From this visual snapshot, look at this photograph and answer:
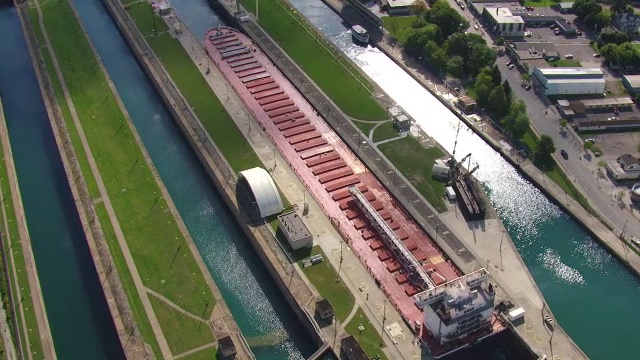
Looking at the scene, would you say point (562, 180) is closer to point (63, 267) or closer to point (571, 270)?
point (571, 270)

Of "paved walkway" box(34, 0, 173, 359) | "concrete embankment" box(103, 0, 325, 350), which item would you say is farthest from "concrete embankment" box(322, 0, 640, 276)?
"paved walkway" box(34, 0, 173, 359)

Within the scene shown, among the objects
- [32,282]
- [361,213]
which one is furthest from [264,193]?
[32,282]

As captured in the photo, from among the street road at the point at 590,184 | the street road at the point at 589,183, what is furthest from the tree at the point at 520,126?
the street road at the point at 589,183

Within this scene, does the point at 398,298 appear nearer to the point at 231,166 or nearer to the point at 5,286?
the point at 231,166

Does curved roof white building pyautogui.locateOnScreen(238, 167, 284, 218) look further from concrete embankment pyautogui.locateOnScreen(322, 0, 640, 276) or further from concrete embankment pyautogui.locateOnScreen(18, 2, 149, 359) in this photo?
concrete embankment pyautogui.locateOnScreen(322, 0, 640, 276)

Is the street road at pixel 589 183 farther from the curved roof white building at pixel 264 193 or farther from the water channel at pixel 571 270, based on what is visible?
the curved roof white building at pixel 264 193

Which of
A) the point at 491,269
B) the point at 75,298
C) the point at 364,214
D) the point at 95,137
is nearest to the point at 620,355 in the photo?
the point at 491,269
